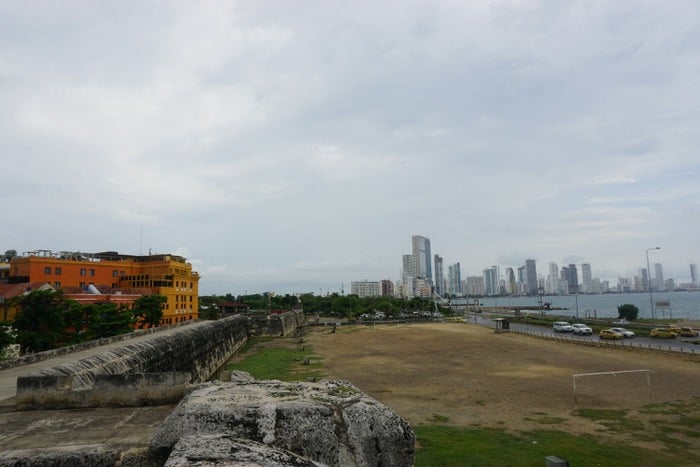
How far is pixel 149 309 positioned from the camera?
37.2 meters

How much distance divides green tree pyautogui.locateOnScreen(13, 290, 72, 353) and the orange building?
Result: 71.1 ft

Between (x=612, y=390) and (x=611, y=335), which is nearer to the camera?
(x=612, y=390)

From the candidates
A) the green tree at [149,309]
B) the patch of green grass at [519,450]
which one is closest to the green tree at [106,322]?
the green tree at [149,309]

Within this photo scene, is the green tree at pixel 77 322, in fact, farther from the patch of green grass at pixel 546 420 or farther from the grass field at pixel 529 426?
the patch of green grass at pixel 546 420

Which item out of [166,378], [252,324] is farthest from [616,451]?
[252,324]

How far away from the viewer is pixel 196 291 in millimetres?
59562

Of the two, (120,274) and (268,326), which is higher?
(120,274)

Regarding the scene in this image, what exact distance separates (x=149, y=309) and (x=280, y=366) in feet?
55.6

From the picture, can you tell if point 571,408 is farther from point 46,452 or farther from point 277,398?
point 46,452

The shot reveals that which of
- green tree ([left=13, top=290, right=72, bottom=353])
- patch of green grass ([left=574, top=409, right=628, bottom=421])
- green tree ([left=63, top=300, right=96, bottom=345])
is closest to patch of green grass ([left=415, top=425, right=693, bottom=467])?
patch of green grass ([left=574, top=409, right=628, bottom=421])

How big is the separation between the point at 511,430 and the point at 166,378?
11.1m

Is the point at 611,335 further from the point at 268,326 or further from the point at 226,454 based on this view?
the point at 226,454

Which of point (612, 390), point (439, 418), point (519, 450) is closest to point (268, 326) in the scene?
point (612, 390)

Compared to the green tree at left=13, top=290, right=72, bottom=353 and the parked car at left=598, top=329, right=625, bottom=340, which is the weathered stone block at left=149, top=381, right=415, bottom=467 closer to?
the green tree at left=13, top=290, right=72, bottom=353
